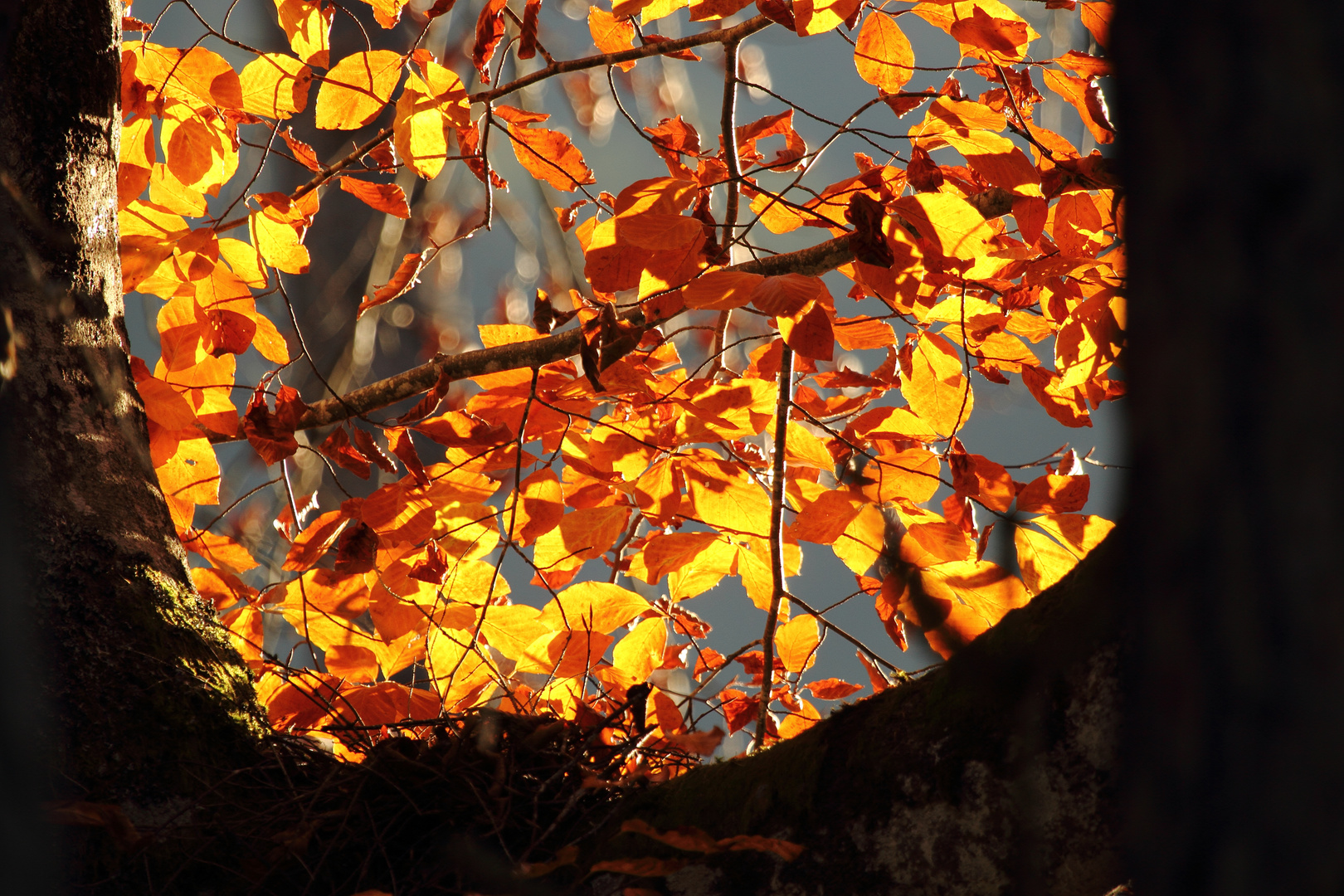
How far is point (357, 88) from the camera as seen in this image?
A: 4.30 feet

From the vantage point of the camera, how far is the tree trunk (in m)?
0.84

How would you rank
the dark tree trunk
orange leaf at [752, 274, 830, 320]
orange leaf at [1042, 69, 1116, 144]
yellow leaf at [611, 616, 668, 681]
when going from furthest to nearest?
yellow leaf at [611, 616, 668, 681]
orange leaf at [1042, 69, 1116, 144]
orange leaf at [752, 274, 830, 320]
the dark tree trunk

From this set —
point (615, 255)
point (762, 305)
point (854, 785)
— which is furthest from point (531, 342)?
point (854, 785)

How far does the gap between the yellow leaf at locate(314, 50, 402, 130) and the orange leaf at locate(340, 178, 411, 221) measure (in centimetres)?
15

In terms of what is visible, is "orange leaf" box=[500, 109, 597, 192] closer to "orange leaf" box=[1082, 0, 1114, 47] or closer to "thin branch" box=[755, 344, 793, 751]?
"thin branch" box=[755, 344, 793, 751]

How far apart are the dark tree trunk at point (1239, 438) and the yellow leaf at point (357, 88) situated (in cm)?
121

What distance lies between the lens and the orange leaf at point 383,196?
1.50m

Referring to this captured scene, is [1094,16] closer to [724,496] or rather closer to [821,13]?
[821,13]

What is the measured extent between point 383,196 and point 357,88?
0.81ft

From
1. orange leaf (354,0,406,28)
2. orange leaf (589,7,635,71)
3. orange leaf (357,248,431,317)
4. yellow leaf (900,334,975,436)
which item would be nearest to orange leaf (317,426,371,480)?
orange leaf (357,248,431,317)

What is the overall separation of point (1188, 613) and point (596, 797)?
2.27ft

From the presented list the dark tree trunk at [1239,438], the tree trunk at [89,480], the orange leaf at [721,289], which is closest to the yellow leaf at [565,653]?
the tree trunk at [89,480]

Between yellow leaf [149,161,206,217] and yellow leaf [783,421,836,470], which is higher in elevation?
yellow leaf [149,161,206,217]

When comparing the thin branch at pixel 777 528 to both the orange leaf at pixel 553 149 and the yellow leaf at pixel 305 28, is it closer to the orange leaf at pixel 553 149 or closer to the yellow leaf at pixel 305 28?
the orange leaf at pixel 553 149
